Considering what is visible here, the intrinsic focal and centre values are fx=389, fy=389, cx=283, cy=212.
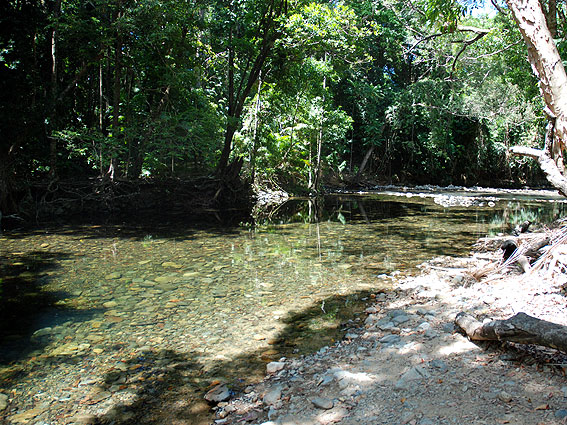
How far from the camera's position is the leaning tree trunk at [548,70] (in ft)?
13.3

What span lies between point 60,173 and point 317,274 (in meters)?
11.5

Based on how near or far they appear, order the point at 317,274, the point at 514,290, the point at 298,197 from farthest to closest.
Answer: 1. the point at 298,197
2. the point at 317,274
3. the point at 514,290

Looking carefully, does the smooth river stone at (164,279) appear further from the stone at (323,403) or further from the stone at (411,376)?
the stone at (411,376)

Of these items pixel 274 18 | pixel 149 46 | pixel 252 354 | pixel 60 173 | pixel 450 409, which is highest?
Result: pixel 274 18

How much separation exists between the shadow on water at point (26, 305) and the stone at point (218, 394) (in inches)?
73.8

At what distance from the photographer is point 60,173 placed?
13.7 meters

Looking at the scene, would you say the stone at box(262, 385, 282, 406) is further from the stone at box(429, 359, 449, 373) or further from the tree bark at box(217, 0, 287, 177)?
the tree bark at box(217, 0, 287, 177)

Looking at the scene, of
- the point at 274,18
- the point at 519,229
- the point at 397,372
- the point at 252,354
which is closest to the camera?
the point at 397,372

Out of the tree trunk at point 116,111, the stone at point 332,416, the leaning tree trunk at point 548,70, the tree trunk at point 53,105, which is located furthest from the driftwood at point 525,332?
the tree trunk at point 53,105

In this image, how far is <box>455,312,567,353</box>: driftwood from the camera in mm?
2431

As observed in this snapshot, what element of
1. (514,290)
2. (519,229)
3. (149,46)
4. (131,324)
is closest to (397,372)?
(514,290)

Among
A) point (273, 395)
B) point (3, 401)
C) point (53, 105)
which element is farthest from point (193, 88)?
point (273, 395)

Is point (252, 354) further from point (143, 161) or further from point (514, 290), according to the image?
point (143, 161)

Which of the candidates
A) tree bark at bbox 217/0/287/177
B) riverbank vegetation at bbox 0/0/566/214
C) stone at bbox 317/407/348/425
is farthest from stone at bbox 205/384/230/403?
tree bark at bbox 217/0/287/177
